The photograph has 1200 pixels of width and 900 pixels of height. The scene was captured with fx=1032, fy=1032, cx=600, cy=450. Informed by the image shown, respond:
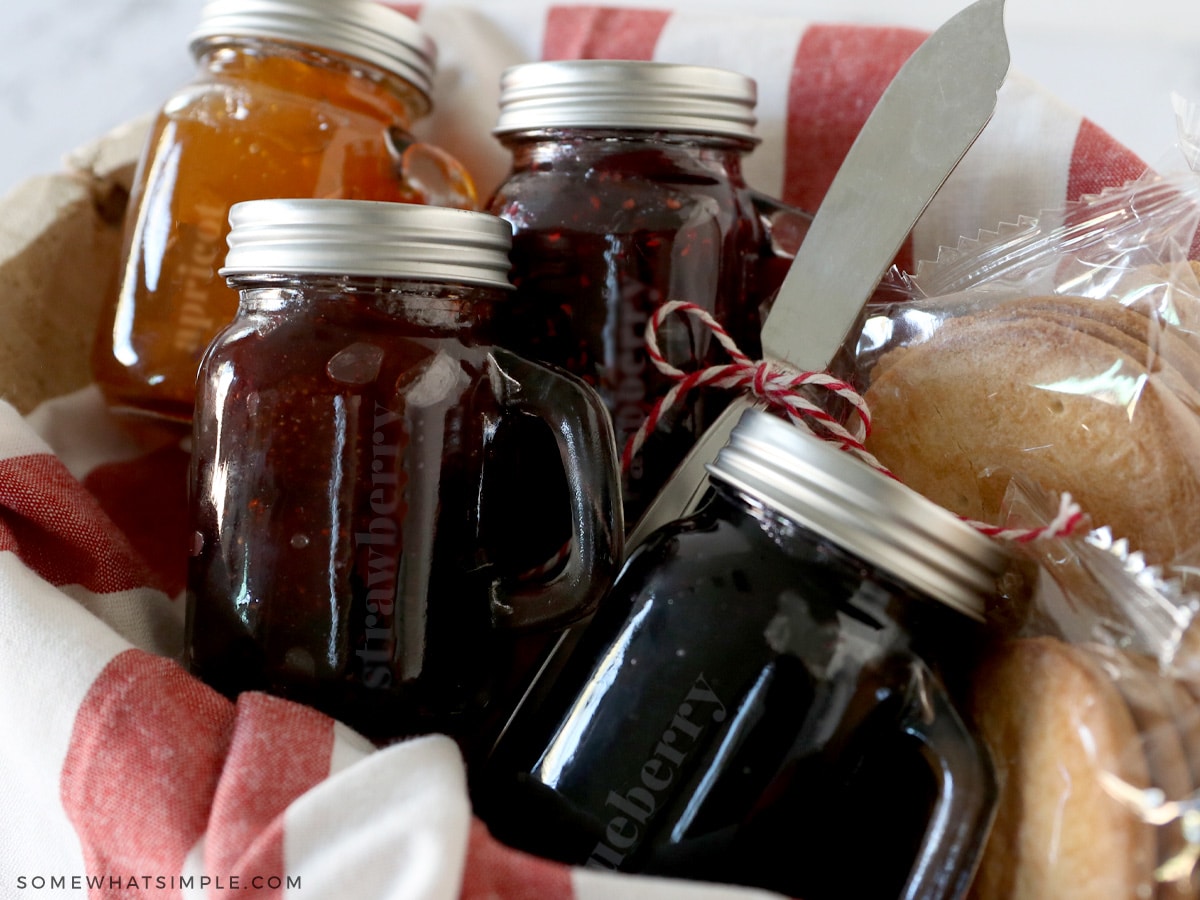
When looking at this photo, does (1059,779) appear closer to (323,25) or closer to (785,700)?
(785,700)

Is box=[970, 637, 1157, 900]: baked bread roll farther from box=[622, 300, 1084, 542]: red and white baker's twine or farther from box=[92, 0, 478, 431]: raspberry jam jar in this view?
box=[92, 0, 478, 431]: raspberry jam jar

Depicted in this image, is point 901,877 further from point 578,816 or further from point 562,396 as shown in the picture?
point 562,396

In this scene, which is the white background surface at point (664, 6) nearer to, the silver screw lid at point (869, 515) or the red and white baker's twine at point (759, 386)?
the red and white baker's twine at point (759, 386)

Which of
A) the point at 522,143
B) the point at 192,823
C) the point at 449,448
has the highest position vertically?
the point at 522,143

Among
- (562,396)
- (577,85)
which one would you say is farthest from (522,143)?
(562,396)

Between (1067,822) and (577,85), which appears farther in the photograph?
(577,85)

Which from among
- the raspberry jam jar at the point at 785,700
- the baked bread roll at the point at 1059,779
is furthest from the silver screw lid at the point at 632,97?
the baked bread roll at the point at 1059,779

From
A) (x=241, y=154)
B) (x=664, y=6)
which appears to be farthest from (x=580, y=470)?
(x=664, y=6)

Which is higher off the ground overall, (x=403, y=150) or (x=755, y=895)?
(x=403, y=150)
